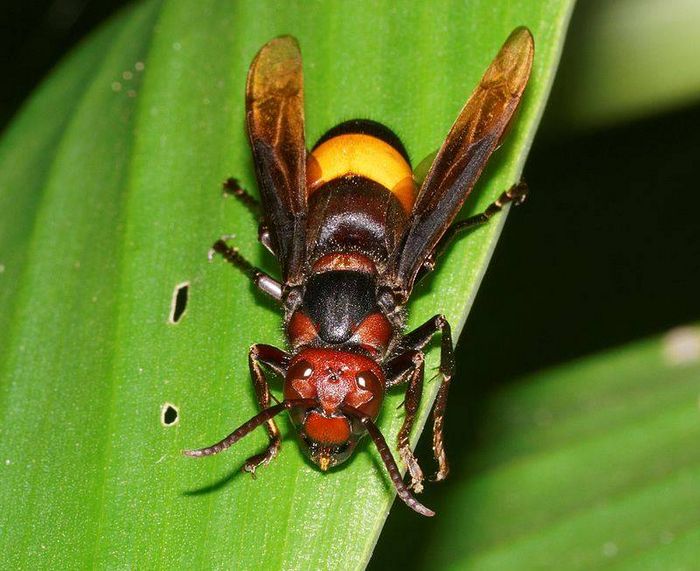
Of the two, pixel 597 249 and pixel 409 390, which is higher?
pixel 597 249

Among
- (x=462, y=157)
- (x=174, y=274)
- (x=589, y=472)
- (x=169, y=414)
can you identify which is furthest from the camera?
(x=589, y=472)

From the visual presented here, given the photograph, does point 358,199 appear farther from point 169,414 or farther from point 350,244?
point 169,414

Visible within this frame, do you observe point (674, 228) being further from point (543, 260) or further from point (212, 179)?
point (212, 179)

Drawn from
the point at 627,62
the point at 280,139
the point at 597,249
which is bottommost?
the point at 280,139

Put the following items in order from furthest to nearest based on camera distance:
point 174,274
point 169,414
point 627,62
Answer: point 627,62
point 174,274
point 169,414

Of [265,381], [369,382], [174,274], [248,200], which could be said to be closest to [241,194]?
[248,200]

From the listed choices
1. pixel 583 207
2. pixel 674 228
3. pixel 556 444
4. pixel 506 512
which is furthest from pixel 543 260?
pixel 506 512

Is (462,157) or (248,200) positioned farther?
(248,200)
